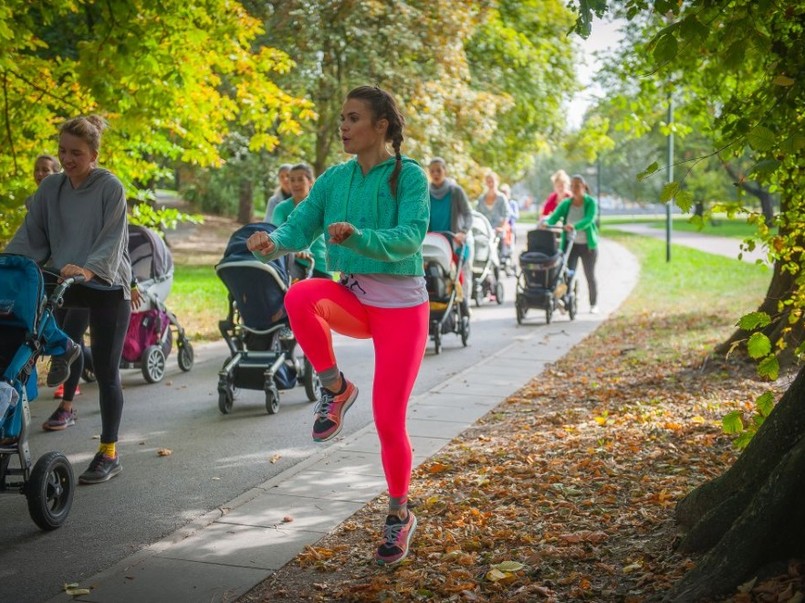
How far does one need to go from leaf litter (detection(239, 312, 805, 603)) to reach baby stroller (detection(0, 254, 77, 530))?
59.5 inches

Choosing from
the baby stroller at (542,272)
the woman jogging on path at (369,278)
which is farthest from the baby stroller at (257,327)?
the baby stroller at (542,272)

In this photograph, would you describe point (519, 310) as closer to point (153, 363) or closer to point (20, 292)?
point (153, 363)

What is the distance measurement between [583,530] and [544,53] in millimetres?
28915

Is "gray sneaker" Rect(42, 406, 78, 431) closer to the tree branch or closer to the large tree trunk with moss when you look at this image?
the tree branch

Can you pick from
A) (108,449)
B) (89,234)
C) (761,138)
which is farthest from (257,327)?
(761,138)

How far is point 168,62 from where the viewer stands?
11.2 m

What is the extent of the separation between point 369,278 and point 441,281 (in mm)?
7704

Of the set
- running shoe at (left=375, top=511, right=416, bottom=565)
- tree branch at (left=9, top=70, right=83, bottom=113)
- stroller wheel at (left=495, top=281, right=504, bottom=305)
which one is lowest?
stroller wheel at (left=495, top=281, right=504, bottom=305)

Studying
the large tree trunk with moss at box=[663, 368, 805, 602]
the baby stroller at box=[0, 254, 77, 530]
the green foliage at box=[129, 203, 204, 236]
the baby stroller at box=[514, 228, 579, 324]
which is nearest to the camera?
the large tree trunk with moss at box=[663, 368, 805, 602]

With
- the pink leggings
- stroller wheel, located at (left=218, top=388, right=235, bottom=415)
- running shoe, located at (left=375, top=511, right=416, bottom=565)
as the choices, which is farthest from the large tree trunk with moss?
stroller wheel, located at (left=218, top=388, right=235, bottom=415)

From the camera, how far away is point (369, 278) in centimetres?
459

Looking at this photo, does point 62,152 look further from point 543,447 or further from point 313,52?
point 313,52

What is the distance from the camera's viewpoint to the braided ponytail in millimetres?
4586

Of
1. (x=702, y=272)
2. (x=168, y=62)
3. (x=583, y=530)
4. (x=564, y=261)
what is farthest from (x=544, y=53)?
(x=583, y=530)
